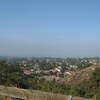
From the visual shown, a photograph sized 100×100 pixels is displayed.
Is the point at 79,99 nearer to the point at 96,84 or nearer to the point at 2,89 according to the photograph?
the point at 2,89

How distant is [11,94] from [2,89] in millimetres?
204

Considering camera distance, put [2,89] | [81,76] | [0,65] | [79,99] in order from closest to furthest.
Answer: [79,99] → [2,89] → [0,65] → [81,76]

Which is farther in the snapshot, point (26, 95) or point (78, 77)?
point (78, 77)

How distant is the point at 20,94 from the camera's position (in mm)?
3123

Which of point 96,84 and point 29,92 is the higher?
point 29,92

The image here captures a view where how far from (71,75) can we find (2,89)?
18.5m

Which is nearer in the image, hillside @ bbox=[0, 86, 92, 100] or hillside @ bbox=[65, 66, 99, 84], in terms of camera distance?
hillside @ bbox=[0, 86, 92, 100]

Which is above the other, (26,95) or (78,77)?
(26,95)

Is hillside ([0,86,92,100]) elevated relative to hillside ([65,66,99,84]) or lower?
elevated

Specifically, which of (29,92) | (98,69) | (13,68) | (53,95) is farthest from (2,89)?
(98,69)

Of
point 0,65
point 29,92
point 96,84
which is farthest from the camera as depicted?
point 96,84

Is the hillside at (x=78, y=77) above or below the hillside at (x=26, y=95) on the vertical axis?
below

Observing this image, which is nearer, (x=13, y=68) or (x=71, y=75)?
(x=13, y=68)

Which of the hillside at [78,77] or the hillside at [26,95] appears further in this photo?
the hillside at [78,77]
